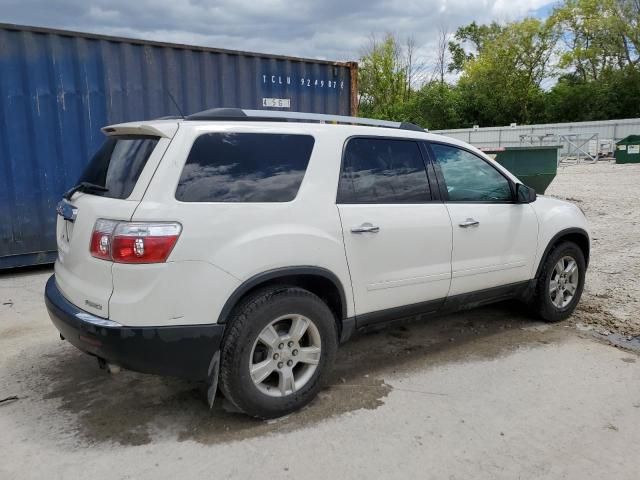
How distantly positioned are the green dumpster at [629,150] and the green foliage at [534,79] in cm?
1595

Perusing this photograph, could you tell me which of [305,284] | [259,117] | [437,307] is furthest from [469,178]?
[259,117]

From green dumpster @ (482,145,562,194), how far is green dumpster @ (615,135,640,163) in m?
15.8

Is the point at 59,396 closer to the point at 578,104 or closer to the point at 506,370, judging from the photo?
the point at 506,370

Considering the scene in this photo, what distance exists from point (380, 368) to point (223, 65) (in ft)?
18.2

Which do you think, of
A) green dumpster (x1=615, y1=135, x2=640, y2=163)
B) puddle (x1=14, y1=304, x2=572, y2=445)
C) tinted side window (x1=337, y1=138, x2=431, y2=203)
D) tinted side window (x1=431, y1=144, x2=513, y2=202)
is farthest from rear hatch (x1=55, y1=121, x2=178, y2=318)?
green dumpster (x1=615, y1=135, x2=640, y2=163)

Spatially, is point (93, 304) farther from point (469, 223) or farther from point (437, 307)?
point (469, 223)

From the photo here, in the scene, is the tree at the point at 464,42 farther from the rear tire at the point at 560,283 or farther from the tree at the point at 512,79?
the rear tire at the point at 560,283

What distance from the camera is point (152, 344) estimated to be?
2754mm

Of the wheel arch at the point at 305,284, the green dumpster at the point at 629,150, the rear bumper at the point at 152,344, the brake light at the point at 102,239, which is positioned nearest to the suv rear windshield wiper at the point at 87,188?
the brake light at the point at 102,239

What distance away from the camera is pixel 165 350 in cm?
278

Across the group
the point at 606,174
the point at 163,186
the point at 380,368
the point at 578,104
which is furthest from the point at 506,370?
the point at 578,104

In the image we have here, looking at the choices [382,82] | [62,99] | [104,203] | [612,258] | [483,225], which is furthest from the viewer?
[382,82]

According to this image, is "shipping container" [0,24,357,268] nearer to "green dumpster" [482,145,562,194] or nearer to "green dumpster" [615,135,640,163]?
"green dumpster" [482,145,562,194]

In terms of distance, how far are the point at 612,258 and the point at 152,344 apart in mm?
6442
